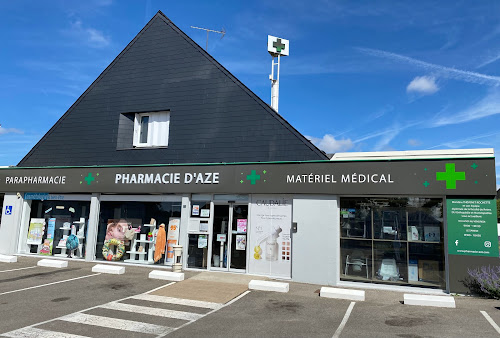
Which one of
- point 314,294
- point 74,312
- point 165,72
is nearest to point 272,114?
point 165,72

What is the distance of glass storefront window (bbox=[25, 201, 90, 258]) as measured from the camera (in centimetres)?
1503

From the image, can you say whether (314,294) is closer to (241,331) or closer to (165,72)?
(241,331)

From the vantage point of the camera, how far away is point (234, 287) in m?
10.2

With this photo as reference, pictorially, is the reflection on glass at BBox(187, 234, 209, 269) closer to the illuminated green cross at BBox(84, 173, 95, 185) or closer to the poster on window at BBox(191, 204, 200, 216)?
the poster on window at BBox(191, 204, 200, 216)

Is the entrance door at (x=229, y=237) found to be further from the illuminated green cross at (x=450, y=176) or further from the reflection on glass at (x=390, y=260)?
the illuminated green cross at (x=450, y=176)

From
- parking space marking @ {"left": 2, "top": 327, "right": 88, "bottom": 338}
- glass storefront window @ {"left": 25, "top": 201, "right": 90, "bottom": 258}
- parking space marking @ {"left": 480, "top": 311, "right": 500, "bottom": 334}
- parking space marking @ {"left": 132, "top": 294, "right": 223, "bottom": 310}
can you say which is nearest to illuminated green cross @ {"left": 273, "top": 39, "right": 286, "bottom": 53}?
glass storefront window @ {"left": 25, "top": 201, "right": 90, "bottom": 258}

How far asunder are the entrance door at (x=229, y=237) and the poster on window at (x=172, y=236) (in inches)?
60.3

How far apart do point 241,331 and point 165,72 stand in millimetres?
11524

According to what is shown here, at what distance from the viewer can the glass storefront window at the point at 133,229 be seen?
1386 centimetres

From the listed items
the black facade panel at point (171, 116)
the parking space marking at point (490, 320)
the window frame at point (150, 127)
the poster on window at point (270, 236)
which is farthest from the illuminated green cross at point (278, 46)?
the parking space marking at point (490, 320)

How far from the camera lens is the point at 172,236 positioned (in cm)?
1362

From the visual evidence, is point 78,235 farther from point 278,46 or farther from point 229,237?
point 278,46

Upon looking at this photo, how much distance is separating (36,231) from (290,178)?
11554 mm

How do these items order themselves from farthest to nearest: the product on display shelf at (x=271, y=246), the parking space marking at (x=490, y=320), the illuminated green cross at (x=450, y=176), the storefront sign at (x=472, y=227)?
the product on display shelf at (x=271, y=246)
the illuminated green cross at (x=450, y=176)
the storefront sign at (x=472, y=227)
the parking space marking at (x=490, y=320)
